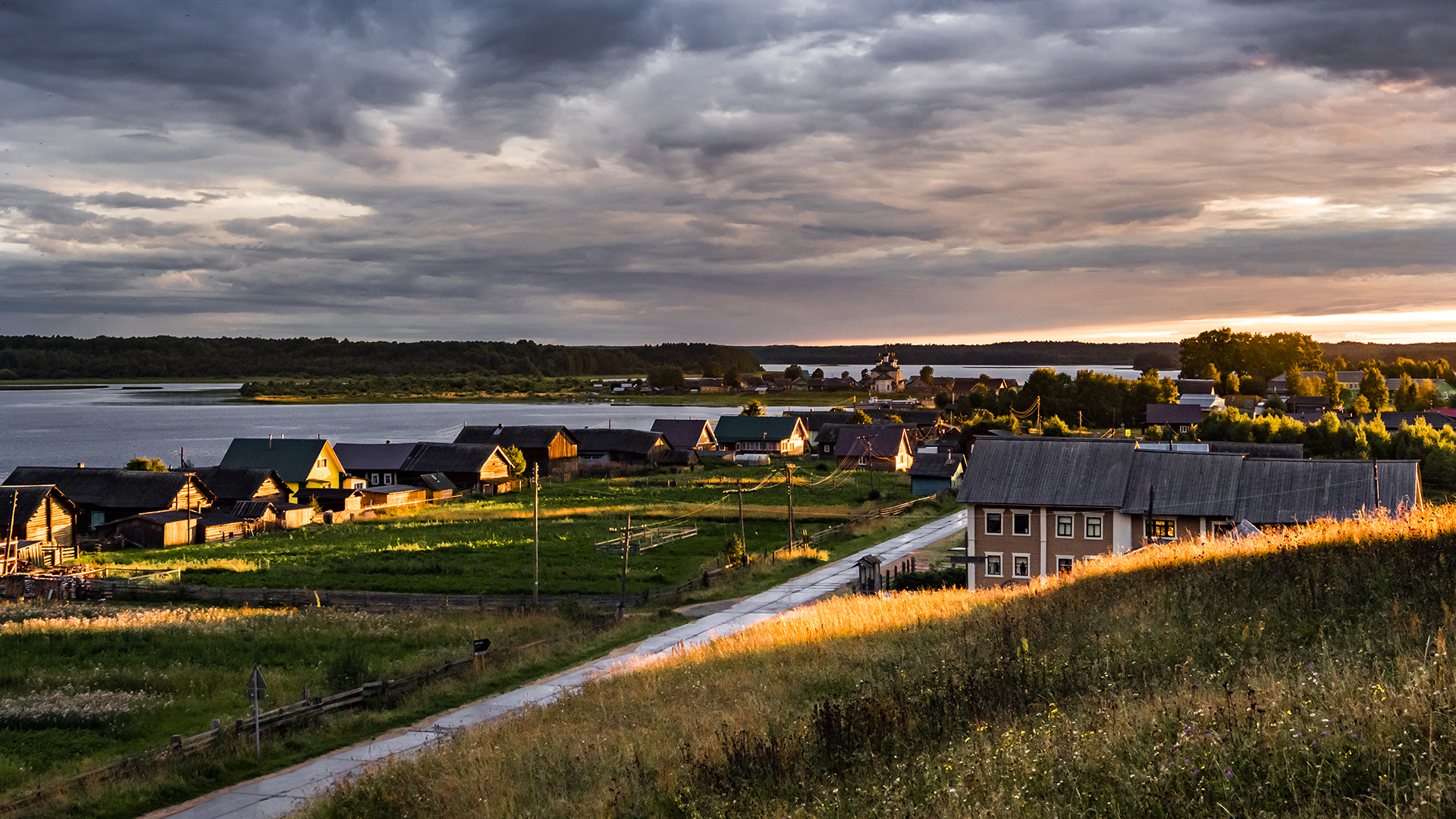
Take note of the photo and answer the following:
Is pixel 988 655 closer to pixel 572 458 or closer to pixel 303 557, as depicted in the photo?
pixel 303 557

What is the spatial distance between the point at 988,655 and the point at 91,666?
2475cm

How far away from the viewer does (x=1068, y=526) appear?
119 feet

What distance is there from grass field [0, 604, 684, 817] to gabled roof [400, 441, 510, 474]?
41534 mm

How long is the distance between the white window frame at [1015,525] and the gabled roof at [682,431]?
6080 centimetres

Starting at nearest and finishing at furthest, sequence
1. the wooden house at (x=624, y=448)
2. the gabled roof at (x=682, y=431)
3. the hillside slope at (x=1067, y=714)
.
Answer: the hillside slope at (x=1067, y=714) → the wooden house at (x=624, y=448) → the gabled roof at (x=682, y=431)

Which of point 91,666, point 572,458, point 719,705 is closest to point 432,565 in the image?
point 91,666

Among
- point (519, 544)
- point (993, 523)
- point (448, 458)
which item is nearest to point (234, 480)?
point (448, 458)

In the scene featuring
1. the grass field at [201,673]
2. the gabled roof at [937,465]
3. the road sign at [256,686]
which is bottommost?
the grass field at [201,673]

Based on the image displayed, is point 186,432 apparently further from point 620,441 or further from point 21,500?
point 21,500

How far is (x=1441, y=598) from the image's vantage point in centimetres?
1028

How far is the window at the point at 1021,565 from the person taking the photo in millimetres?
A: 36375

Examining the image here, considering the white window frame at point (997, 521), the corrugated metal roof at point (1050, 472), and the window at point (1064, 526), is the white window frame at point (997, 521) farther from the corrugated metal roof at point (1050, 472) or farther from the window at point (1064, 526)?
the window at point (1064, 526)

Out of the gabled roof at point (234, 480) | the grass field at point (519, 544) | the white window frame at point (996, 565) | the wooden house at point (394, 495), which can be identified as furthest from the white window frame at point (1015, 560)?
the gabled roof at point (234, 480)

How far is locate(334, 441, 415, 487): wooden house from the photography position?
3093 inches
